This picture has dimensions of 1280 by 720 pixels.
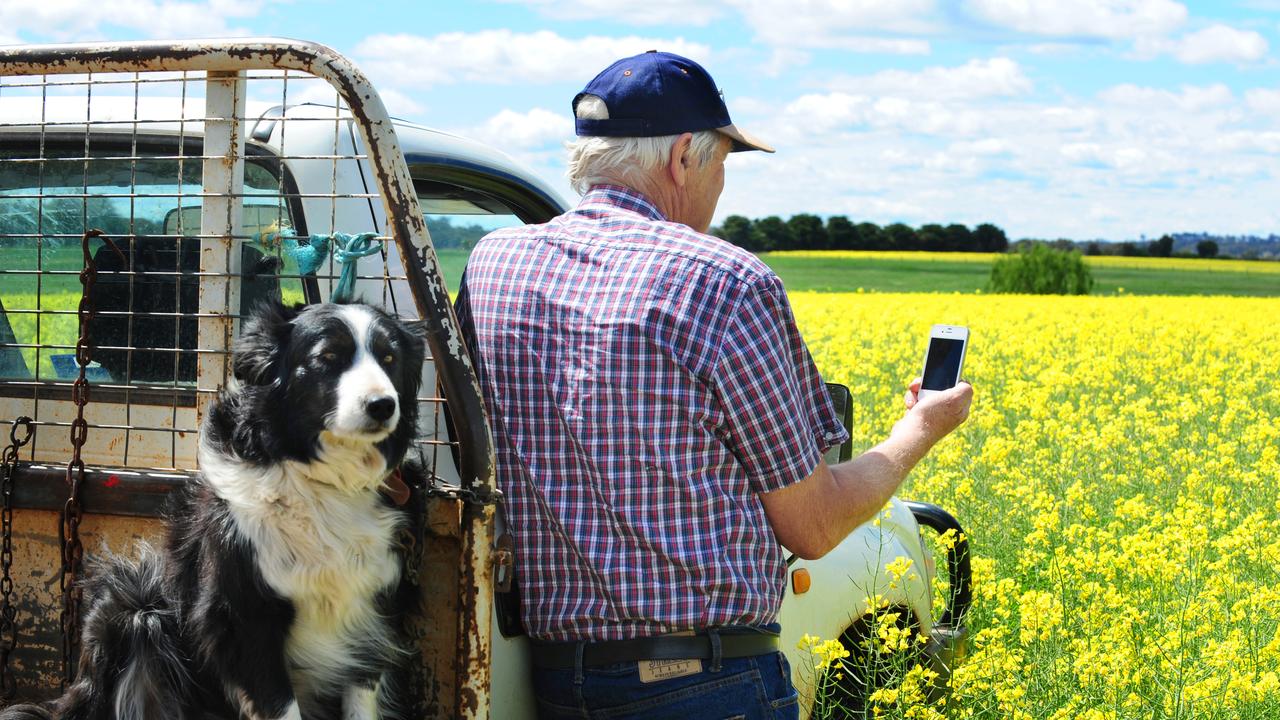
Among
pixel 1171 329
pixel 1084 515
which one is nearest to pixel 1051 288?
pixel 1171 329

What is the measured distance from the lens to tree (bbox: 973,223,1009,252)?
7844 cm

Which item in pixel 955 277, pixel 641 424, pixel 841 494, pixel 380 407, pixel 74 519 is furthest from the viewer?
pixel 955 277

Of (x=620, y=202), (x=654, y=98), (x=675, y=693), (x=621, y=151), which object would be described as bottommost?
(x=675, y=693)

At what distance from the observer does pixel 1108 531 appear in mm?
5289

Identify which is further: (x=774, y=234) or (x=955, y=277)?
(x=774, y=234)

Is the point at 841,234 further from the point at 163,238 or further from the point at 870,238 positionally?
the point at 163,238

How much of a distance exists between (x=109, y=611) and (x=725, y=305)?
4.04ft

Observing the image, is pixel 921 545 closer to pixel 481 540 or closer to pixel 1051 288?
pixel 481 540

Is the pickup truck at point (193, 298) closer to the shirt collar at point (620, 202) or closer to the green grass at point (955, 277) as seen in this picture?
the shirt collar at point (620, 202)

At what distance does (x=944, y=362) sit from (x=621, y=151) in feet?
3.38

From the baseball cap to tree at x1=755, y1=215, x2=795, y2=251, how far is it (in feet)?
231

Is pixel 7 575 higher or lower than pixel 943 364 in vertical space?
lower

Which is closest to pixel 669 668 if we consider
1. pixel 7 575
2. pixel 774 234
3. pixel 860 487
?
pixel 860 487

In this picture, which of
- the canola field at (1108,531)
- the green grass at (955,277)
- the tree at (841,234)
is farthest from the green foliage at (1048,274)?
the tree at (841,234)
